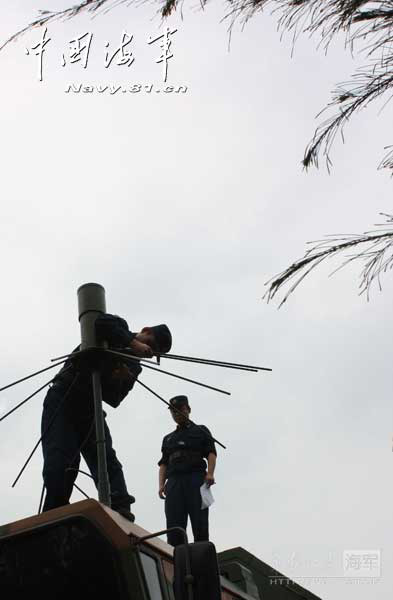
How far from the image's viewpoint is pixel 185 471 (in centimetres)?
769

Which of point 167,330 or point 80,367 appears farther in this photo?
point 167,330

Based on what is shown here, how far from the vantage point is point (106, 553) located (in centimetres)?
372

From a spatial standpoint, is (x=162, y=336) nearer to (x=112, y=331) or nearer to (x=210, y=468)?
(x=112, y=331)

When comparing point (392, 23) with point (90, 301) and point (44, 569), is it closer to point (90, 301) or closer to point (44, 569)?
point (90, 301)

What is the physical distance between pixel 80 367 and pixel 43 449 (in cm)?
52

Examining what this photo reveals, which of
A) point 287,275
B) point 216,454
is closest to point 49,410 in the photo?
point 287,275

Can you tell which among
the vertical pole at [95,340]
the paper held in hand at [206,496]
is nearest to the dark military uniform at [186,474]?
the paper held in hand at [206,496]

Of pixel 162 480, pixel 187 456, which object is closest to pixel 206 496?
pixel 187 456

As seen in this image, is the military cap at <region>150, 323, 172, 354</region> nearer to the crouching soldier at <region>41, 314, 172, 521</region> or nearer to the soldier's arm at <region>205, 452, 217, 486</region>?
the crouching soldier at <region>41, 314, 172, 521</region>

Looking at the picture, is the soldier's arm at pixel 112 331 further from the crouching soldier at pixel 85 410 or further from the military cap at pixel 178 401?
the military cap at pixel 178 401

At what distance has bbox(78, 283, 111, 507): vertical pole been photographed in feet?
15.6

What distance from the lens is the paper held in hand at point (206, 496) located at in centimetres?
725

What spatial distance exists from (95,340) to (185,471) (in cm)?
308

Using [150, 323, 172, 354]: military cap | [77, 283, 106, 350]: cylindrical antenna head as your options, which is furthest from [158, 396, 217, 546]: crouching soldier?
[77, 283, 106, 350]: cylindrical antenna head
